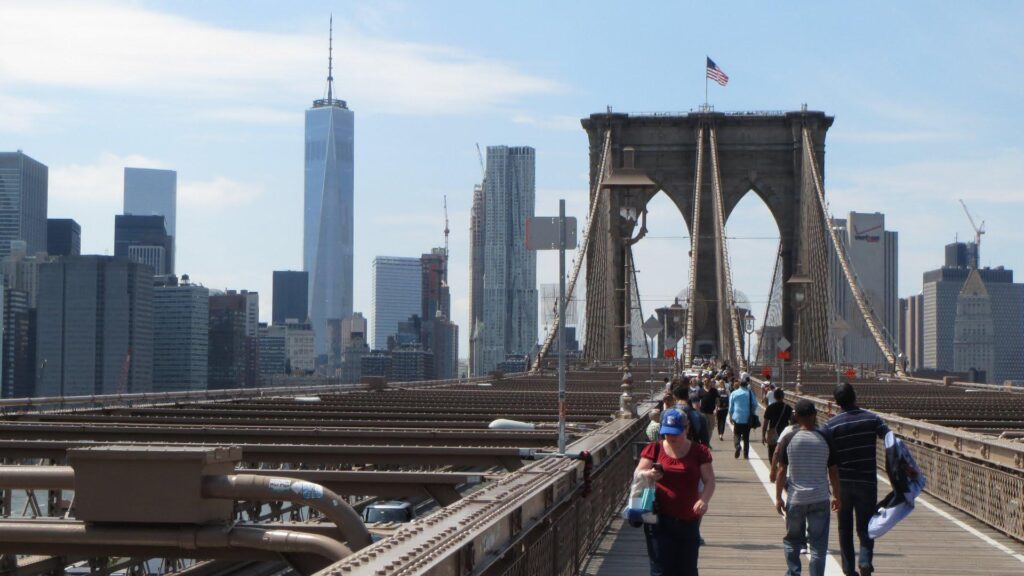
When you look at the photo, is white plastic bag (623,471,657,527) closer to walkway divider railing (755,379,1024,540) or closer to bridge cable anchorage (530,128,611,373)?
walkway divider railing (755,379,1024,540)

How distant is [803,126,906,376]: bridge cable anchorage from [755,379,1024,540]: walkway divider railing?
183ft

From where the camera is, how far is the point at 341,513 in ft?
25.5

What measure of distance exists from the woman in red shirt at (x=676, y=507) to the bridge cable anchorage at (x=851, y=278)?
2696 inches

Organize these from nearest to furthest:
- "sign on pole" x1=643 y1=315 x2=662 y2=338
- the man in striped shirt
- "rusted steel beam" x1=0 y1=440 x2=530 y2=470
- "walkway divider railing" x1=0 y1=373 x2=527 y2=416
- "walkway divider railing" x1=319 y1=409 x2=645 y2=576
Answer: "walkway divider railing" x1=319 y1=409 x2=645 y2=576 → the man in striped shirt → "rusted steel beam" x1=0 y1=440 x2=530 y2=470 → "walkway divider railing" x1=0 y1=373 x2=527 y2=416 → "sign on pole" x1=643 y1=315 x2=662 y2=338

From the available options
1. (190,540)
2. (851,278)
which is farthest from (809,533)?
(851,278)

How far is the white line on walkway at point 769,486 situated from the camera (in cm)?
1328

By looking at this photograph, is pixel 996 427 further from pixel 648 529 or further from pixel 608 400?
pixel 648 529

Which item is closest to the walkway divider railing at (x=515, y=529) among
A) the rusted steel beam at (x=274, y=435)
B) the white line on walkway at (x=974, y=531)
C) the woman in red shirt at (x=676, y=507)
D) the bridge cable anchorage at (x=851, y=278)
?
the woman in red shirt at (x=676, y=507)

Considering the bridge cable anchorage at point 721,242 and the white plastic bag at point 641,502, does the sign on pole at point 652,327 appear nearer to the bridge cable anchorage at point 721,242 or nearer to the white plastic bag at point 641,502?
the white plastic bag at point 641,502

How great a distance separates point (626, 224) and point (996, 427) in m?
8.07

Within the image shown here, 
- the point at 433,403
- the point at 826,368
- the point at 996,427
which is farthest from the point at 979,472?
the point at 826,368

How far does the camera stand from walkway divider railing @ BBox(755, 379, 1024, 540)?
51.9 feet

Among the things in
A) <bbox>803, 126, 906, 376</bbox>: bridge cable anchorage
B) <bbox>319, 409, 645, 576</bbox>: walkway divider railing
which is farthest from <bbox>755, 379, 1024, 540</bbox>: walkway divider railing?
<bbox>803, 126, 906, 376</bbox>: bridge cable anchorage

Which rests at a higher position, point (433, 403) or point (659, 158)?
point (659, 158)
